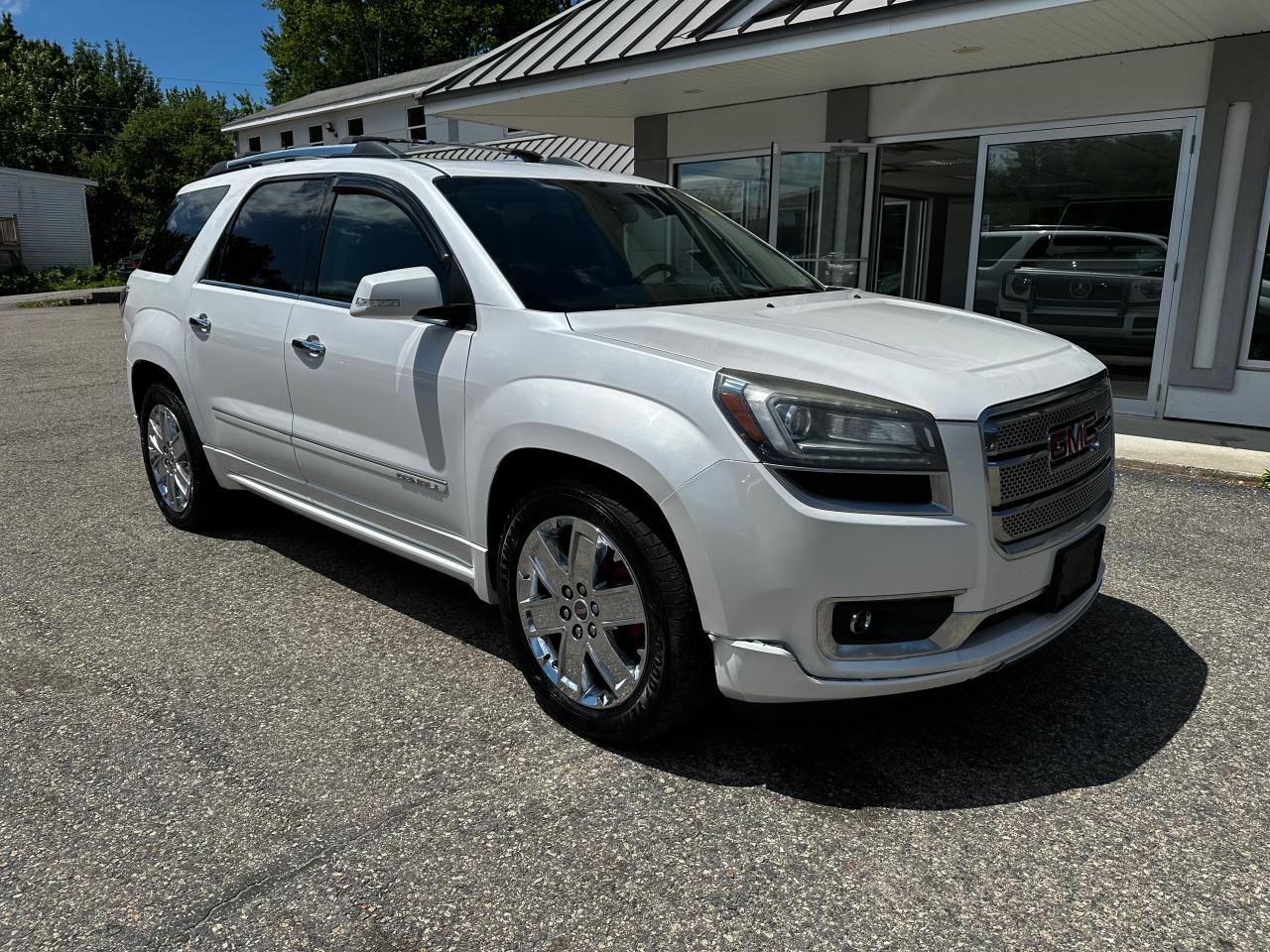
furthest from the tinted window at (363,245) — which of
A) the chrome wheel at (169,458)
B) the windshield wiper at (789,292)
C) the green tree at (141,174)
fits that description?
the green tree at (141,174)

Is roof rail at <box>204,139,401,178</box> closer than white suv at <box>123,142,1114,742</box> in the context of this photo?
No

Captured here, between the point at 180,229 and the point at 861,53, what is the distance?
571 centimetres

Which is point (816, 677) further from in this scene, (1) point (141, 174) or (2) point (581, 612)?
(1) point (141, 174)

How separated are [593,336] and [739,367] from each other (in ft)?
1.77

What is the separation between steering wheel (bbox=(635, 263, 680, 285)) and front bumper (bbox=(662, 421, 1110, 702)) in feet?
4.02

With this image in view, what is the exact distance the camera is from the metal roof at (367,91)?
31.9m

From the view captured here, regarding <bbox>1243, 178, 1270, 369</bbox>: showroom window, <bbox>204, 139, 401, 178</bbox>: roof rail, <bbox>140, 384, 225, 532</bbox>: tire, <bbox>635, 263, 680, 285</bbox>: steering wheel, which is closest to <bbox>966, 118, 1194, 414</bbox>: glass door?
<bbox>1243, 178, 1270, 369</bbox>: showroom window

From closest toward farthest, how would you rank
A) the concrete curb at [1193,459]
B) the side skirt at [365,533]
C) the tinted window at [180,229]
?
the side skirt at [365,533] < the tinted window at [180,229] < the concrete curb at [1193,459]

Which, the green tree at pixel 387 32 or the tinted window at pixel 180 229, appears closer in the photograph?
the tinted window at pixel 180 229

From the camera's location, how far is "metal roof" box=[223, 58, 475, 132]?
105ft

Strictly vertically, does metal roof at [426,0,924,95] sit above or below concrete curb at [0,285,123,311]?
above

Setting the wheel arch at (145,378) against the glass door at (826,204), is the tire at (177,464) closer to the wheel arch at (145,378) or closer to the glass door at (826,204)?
the wheel arch at (145,378)

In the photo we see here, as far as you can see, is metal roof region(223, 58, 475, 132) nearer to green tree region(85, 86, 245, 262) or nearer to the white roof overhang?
green tree region(85, 86, 245, 262)

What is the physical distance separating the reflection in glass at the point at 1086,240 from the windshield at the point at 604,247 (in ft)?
18.3
